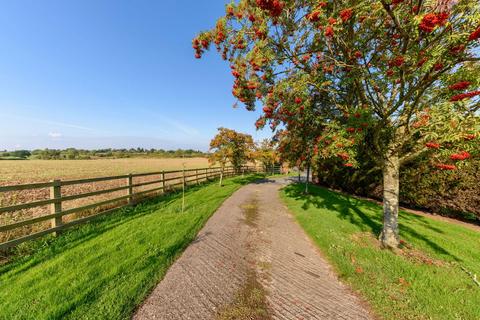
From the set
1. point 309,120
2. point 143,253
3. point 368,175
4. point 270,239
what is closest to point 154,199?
point 143,253

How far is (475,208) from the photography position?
7270mm

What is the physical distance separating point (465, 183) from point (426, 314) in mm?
8073

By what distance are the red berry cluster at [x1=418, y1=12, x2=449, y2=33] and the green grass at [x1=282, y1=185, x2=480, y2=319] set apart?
4054 mm

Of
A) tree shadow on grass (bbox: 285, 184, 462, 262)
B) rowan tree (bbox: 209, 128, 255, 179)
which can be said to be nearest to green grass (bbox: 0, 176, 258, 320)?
tree shadow on grass (bbox: 285, 184, 462, 262)

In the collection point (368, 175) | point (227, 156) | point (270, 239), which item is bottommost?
point (270, 239)

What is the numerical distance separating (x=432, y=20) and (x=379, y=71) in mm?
1215

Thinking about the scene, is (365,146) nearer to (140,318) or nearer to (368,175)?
(140,318)

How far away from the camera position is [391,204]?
472 cm

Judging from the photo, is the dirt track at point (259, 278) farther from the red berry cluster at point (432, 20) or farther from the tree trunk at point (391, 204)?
the red berry cluster at point (432, 20)

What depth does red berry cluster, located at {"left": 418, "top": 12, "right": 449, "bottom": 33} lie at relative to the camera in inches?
96.1

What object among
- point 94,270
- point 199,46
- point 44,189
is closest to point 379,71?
point 199,46

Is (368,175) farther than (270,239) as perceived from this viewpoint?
Yes

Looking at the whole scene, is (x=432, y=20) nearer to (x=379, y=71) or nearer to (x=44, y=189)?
(x=379, y=71)

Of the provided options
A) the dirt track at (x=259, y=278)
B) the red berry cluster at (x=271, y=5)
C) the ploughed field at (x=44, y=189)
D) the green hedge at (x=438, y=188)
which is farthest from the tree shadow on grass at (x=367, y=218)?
the ploughed field at (x=44, y=189)
